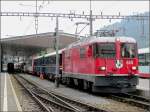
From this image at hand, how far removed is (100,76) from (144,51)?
20.5m

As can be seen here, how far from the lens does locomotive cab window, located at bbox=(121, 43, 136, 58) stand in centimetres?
2391

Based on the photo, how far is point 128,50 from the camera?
78.8 feet

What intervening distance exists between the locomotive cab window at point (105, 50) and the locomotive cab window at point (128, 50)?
0.47 m

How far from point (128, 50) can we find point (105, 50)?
1.17 m

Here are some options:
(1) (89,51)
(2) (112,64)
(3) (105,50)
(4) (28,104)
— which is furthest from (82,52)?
(4) (28,104)

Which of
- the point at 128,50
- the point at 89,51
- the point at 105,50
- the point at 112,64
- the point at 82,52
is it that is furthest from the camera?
the point at 82,52

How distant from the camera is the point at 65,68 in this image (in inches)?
1329

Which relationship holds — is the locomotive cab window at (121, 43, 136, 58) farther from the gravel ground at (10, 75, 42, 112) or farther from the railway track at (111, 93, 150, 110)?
the gravel ground at (10, 75, 42, 112)

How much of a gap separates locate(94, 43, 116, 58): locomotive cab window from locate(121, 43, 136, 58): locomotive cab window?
0.47 metres

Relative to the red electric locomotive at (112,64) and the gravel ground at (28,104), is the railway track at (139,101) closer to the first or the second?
the red electric locomotive at (112,64)

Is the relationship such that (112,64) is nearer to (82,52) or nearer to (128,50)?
(128,50)

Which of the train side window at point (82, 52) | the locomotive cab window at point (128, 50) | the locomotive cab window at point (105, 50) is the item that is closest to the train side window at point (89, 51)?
the locomotive cab window at point (105, 50)

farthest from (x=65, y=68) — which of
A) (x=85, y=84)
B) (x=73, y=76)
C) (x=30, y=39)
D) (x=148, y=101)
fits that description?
(x=30, y=39)

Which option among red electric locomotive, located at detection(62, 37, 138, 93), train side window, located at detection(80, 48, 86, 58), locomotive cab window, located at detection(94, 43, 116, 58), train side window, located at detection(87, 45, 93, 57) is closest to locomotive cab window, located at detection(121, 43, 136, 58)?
red electric locomotive, located at detection(62, 37, 138, 93)
